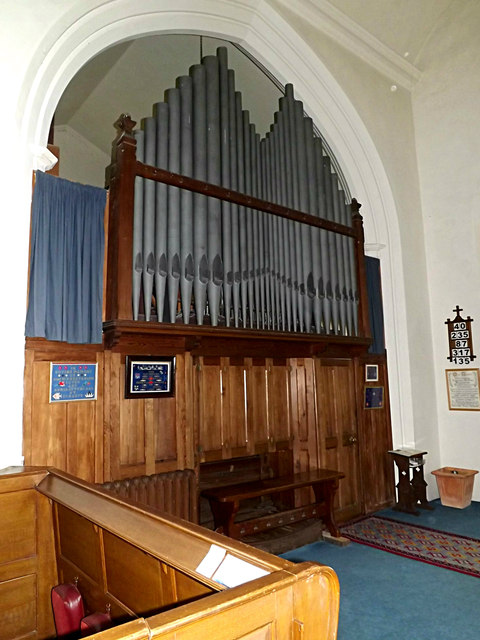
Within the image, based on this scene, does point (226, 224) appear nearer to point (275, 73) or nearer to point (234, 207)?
point (234, 207)

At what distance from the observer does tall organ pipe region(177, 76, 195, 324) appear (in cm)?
364

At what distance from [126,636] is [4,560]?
6.53 ft

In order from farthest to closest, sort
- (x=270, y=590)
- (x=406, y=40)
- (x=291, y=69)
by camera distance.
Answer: (x=406, y=40)
(x=291, y=69)
(x=270, y=590)

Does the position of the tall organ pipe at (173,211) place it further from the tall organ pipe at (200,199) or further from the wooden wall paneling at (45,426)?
the wooden wall paneling at (45,426)

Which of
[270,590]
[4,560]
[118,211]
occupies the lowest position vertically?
[4,560]

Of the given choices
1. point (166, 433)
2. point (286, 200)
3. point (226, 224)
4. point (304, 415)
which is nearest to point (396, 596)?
point (304, 415)

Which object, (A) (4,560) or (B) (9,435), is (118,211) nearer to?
(B) (9,435)

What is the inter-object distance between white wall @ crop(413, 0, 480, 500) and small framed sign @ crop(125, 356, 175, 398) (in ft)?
13.2

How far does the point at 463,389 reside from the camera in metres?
5.95

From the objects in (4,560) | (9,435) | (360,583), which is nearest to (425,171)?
(360,583)

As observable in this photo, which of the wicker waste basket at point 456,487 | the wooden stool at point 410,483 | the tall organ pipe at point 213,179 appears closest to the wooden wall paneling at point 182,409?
the tall organ pipe at point 213,179

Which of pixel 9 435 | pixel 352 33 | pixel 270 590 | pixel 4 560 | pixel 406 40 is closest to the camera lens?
pixel 270 590

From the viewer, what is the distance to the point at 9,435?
2.96 meters

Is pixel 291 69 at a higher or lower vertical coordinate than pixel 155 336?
higher
